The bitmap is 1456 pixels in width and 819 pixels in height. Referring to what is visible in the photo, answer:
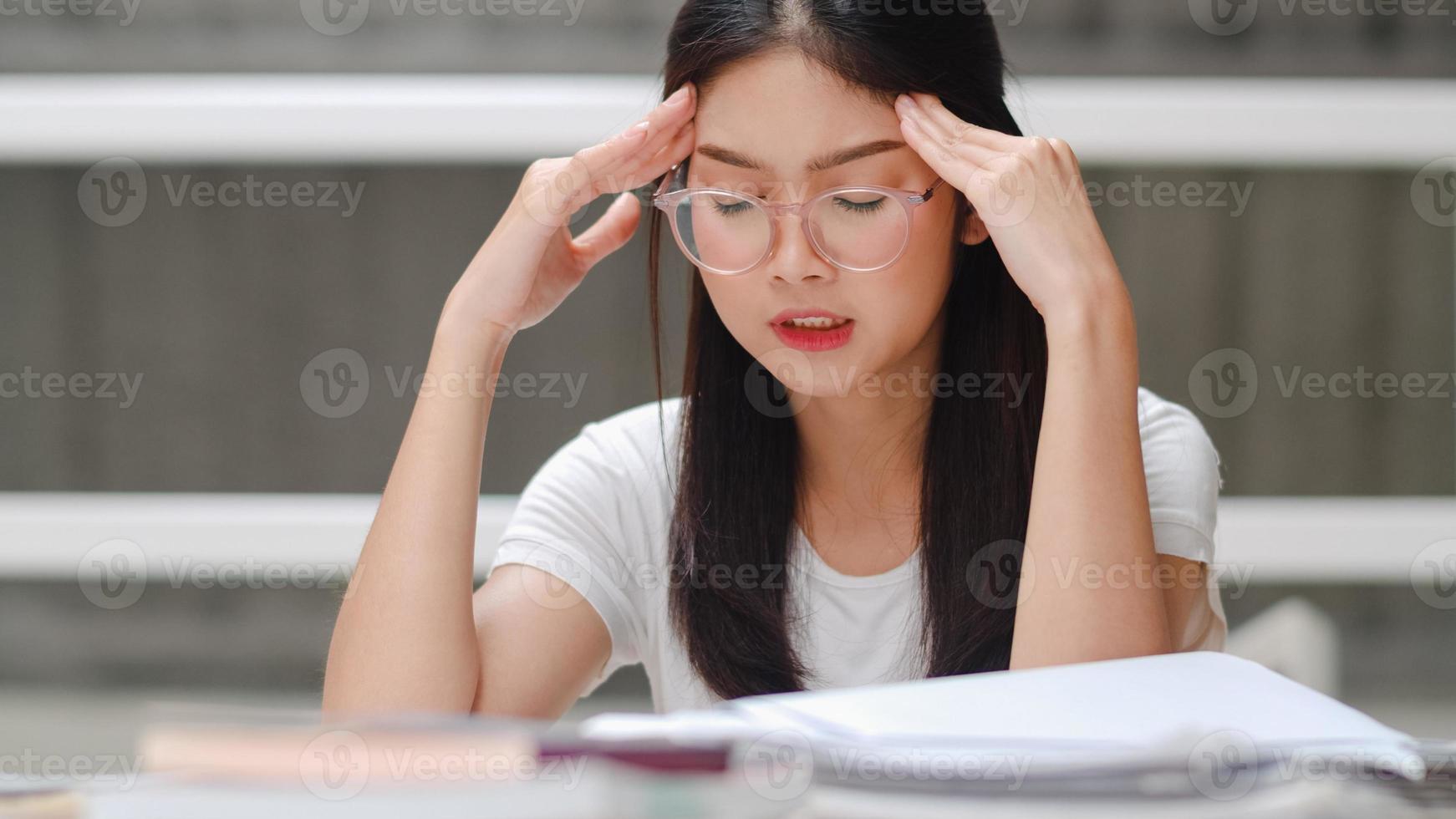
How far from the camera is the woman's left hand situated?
40.1 inches

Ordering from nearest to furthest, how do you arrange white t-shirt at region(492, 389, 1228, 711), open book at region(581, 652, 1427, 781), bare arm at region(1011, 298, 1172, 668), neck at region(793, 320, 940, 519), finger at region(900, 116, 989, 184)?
open book at region(581, 652, 1427, 781), bare arm at region(1011, 298, 1172, 668), finger at region(900, 116, 989, 184), white t-shirt at region(492, 389, 1228, 711), neck at region(793, 320, 940, 519)

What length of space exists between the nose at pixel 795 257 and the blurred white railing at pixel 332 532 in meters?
0.96

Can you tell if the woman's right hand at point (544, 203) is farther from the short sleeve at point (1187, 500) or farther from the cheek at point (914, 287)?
the short sleeve at point (1187, 500)

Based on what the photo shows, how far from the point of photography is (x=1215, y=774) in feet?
1.74

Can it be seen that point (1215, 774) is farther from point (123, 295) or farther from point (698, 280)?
point (123, 295)

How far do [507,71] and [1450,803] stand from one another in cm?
178

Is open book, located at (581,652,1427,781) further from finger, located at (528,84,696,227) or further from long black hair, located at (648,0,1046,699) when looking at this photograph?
finger, located at (528,84,696,227)

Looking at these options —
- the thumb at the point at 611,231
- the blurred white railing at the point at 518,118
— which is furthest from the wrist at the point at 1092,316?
the blurred white railing at the point at 518,118

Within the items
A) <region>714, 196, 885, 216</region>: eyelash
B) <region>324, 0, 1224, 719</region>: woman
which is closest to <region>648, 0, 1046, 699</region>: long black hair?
<region>324, 0, 1224, 719</region>: woman

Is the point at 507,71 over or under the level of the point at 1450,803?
over

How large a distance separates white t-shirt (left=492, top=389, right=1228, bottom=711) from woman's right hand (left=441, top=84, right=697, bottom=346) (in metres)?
0.20

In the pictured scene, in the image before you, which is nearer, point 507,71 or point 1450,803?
point 1450,803

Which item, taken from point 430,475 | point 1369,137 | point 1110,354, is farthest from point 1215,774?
point 1369,137

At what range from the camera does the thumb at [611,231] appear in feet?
4.30
